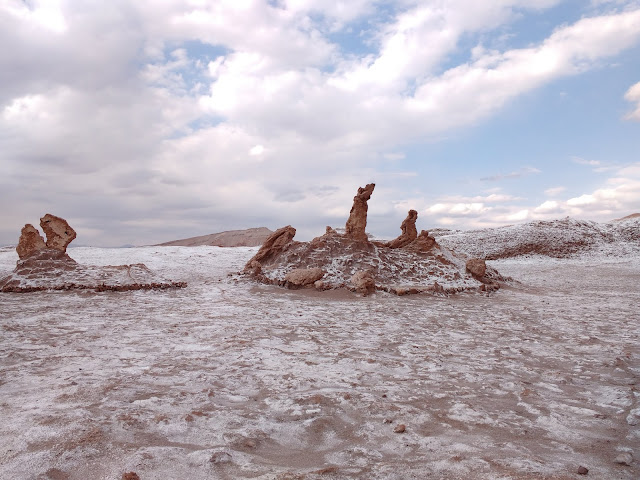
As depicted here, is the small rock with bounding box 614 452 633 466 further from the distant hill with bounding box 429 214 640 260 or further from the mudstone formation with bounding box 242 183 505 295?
the distant hill with bounding box 429 214 640 260

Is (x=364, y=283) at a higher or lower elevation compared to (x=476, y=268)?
lower

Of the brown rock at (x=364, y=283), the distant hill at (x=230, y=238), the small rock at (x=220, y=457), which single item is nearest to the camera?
the small rock at (x=220, y=457)

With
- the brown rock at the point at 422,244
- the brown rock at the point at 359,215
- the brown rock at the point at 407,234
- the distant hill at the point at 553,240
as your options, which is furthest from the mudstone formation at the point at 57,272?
the distant hill at the point at 553,240

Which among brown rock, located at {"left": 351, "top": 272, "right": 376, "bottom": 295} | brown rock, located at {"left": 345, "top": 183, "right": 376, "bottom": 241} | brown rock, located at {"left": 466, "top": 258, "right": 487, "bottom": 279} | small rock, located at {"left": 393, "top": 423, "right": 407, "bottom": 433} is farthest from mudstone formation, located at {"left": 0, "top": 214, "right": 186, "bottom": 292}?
small rock, located at {"left": 393, "top": 423, "right": 407, "bottom": 433}

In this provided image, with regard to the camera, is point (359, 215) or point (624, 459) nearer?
point (624, 459)

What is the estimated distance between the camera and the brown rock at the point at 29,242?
46.1 ft

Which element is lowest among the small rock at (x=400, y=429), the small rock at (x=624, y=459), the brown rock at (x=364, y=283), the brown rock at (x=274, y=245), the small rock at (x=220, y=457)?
the small rock at (x=624, y=459)

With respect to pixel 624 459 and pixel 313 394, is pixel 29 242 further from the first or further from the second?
pixel 624 459

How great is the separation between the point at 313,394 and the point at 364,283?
8.47 m

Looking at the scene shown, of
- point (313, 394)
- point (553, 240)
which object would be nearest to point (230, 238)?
point (553, 240)

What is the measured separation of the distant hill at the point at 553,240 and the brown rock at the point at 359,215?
1575cm

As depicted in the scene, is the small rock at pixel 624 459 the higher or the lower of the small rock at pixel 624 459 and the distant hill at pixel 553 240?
the lower

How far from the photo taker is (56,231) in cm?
1455

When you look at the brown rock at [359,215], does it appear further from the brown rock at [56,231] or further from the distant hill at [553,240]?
the distant hill at [553,240]
